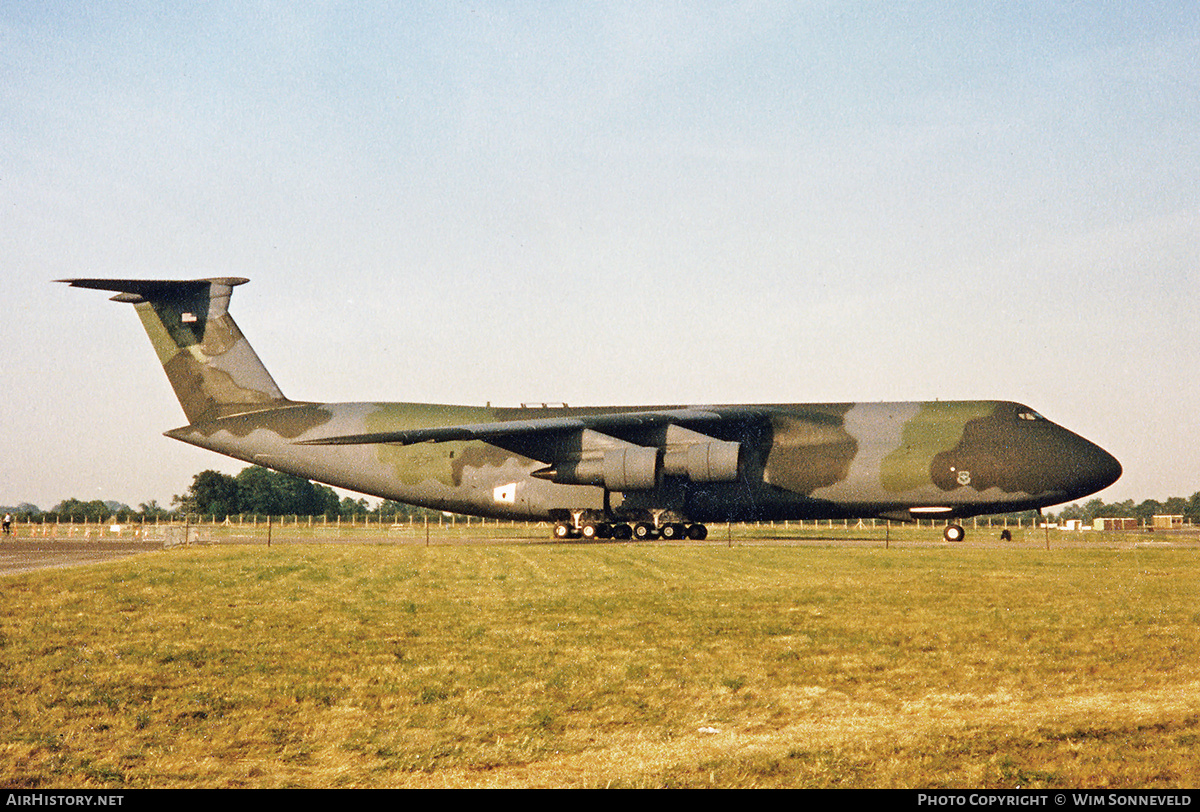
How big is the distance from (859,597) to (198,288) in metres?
30.5

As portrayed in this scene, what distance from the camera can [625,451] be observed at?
3141 cm

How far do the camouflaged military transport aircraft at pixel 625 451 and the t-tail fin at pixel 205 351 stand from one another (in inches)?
2.2

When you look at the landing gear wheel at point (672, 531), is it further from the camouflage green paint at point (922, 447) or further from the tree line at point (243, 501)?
the tree line at point (243, 501)

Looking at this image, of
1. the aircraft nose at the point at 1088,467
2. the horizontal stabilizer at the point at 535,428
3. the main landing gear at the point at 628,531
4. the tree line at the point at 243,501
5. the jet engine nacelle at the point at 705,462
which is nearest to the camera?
the aircraft nose at the point at 1088,467

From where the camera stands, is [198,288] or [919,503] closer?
[919,503]

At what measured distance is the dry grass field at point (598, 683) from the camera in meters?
6.18

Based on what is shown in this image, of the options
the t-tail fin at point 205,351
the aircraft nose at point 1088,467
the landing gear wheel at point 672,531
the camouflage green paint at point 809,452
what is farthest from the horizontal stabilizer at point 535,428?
the aircraft nose at point 1088,467

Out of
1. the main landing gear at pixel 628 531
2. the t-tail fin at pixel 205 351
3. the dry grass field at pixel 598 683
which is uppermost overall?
the t-tail fin at pixel 205 351

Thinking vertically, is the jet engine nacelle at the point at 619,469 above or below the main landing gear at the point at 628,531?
above

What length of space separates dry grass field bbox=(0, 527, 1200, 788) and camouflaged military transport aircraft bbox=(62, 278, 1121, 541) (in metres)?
14.3

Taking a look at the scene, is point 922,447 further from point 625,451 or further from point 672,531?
point 625,451
